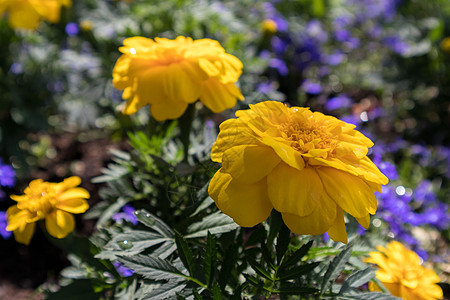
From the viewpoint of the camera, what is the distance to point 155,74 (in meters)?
0.86

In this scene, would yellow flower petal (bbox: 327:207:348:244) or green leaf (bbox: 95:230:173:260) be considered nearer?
yellow flower petal (bbox: 327:207:348:244)

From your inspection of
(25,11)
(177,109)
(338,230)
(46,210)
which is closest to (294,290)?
(338,230)

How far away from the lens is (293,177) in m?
0.58

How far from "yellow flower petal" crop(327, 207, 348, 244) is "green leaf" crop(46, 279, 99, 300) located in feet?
1.76

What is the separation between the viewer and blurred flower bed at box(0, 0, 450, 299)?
2.89 feet

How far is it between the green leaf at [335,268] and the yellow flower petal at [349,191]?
0.55 feet

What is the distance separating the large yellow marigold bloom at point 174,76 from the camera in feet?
2.77

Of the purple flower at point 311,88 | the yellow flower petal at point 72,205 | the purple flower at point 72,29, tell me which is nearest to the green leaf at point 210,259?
the yellow flower petal at point 72,205

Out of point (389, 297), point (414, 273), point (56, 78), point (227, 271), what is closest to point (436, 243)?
point (414, 273)

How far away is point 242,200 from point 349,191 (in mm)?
164

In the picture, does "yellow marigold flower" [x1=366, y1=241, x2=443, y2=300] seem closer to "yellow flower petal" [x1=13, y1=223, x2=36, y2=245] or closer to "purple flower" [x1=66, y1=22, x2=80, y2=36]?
"yellow flower petal" [x1=13, y1=223, x2=36, y2=245]

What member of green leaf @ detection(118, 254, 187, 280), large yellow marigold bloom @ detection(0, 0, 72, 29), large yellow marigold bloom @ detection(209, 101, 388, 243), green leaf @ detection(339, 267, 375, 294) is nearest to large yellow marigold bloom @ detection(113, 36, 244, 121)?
large yellow marigold bloom @ detection(209, 101, 388, 243)

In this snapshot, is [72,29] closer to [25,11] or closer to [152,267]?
[25,11]

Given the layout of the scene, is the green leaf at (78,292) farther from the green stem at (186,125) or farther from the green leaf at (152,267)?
the green stem at (186,125)
